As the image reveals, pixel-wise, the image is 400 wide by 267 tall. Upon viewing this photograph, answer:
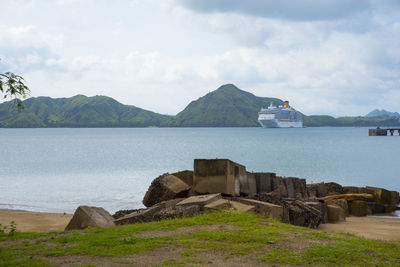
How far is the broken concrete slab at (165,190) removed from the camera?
1508 cm

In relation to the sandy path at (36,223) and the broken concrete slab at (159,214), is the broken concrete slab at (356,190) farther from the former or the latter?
the sandy path at (36,223)

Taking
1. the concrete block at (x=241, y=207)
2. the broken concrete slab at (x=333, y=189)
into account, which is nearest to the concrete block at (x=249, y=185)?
the concrete block at (x=241, y=207)

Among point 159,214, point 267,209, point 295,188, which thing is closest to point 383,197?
point 295,188

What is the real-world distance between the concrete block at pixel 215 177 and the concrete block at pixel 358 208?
865 centimetres

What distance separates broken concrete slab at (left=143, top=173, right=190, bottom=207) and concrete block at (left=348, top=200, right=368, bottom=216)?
9.64m

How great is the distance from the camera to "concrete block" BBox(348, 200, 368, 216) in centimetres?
1981

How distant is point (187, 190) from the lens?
15516mm

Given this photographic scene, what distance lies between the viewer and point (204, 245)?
8.28 metres

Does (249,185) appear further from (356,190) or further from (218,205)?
(356,190)

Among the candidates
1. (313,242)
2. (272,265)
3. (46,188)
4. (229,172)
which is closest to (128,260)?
(272,265)

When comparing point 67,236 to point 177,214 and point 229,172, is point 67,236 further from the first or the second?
point 229,172

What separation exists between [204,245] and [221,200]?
13.8 ft

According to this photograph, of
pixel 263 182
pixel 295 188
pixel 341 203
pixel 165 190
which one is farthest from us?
pixel 295 188

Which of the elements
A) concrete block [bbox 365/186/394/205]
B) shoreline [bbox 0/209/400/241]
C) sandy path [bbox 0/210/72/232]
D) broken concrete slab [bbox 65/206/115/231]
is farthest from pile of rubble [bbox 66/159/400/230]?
sandy path [bbox 0/210/72/232]
